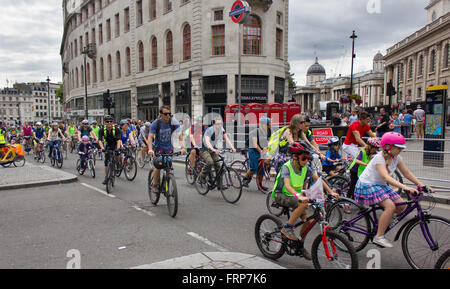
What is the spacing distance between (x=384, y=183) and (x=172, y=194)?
381 centimetres

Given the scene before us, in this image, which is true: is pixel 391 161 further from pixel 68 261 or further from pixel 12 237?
pixel 12 237

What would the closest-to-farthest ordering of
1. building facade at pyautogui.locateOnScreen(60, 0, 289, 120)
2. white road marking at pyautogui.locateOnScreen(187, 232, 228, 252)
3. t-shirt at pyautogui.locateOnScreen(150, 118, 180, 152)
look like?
white road marking at pyautogui.locateOnScreen(187, 232, 228, 252), t-shirt at pyautogui.locateOnScreen(150, 118, 180, 152), building facade at pyautogui.locateOnScreen(60, 0, 289, 120)

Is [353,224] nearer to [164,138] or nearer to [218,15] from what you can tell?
[164,138]

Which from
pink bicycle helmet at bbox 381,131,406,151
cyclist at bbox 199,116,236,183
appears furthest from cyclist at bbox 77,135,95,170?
pink bicycle helmet at bbox 381,131,406,151

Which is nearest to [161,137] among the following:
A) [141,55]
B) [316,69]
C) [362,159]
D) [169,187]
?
[169,187]

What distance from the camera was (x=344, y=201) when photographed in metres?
4.57


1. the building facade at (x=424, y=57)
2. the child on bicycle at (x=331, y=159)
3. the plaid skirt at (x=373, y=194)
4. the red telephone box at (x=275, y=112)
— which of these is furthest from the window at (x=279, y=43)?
the plaid skirt at (x=373, y=194)

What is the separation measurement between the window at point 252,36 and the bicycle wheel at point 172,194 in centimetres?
2501

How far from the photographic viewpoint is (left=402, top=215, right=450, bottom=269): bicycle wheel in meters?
3.58

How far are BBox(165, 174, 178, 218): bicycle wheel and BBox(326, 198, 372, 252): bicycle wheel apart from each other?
2906 millimetres

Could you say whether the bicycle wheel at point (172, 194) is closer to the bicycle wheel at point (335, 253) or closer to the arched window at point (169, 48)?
the bicycle wheel at point (335, 253)

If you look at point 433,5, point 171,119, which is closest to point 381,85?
point 433,5

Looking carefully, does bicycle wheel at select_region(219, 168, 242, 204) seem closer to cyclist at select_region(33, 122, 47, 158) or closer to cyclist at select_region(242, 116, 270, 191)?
cyclist at select_region(242, 116, 270, 191)
